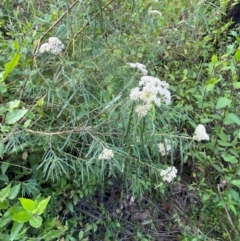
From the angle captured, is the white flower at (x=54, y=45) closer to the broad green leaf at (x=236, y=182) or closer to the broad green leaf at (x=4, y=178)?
the broad green leaf at (x=4, y=178)

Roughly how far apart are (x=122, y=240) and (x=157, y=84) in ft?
2.80

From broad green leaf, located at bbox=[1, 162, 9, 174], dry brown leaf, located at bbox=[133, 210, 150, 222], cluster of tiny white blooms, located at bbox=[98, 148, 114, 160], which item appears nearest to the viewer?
cluster of tiny white blooms, located at bbox=[98, 148, 114, 160]

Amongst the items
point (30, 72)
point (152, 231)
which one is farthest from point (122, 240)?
point (30, 72)

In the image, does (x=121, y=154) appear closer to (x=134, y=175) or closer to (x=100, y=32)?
(x=134, y=175)

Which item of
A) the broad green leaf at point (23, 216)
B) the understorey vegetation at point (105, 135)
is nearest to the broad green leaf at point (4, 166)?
the understorey vegetation at point (105, 135)

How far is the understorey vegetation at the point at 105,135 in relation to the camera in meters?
1.46

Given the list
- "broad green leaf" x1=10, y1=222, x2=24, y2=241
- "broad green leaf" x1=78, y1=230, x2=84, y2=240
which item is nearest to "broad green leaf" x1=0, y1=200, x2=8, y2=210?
"broad green leaf" x1=10, y1=222, x2=24, y2=241

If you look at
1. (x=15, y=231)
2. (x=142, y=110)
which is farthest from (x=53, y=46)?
(x=15, y=231)

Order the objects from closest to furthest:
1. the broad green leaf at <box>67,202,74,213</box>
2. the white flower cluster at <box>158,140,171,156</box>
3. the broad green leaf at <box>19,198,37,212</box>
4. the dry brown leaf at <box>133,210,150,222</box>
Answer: the broad green leaf at <box>19,198,37,212</box>
the white flower cluster at <box>158,140,171,156</box>
the broad green leaf at <box>67,202,74,213</box>
the dry brown leaf at <box>133,210,150,222</box>

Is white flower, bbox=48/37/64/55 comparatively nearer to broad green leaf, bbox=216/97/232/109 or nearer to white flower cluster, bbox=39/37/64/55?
white flower cluster, bbox=39/37/64/55

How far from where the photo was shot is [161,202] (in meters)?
2.06

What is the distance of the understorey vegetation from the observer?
146 cm

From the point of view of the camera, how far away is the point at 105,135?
151cm

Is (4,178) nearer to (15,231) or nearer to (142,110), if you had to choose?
(15,231)
